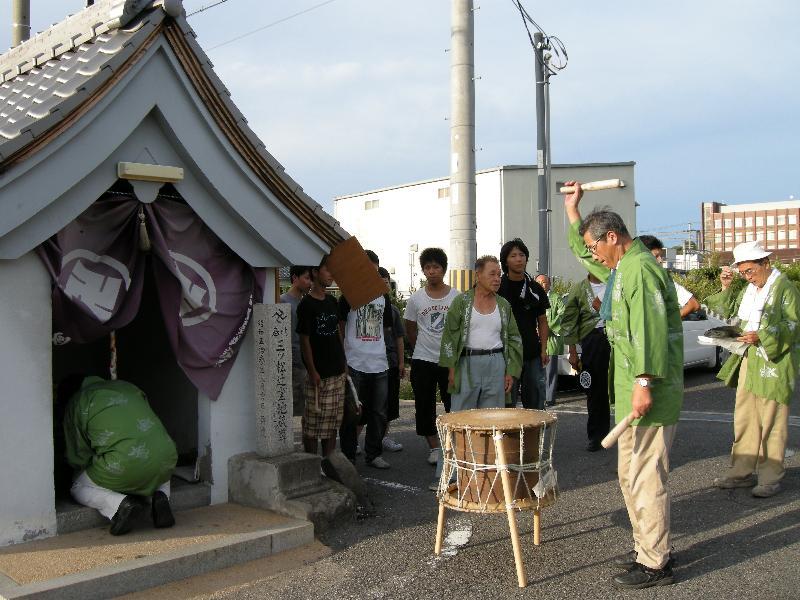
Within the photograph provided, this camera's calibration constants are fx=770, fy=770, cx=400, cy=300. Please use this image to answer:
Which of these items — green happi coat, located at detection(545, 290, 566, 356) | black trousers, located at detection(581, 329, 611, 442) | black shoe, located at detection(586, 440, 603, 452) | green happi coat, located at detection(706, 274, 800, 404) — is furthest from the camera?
green happi coat, located at detection(545, 290, 566, 356)

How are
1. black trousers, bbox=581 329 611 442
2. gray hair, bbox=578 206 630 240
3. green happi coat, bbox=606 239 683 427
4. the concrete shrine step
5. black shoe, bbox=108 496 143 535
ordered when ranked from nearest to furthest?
the concrete shrine step, green happi coat, bbox=606 239 683 427, gray hair, bbox=578 206 630 240, black shoe, bbox=108 496 143 535, black trousers, bbox=581 329 611 442

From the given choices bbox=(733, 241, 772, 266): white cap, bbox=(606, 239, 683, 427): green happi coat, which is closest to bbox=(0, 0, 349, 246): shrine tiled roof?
bbox=(606, 239, 683, 427): green happi coat

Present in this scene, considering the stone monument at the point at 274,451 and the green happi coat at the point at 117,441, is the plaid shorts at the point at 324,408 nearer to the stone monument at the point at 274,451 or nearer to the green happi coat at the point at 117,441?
the stone monument at the point at 274,451

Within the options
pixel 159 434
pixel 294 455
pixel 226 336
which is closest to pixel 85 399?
pixel 159 434

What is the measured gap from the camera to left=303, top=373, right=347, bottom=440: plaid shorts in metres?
6.34

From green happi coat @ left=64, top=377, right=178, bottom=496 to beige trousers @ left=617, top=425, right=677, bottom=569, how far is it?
302 cm

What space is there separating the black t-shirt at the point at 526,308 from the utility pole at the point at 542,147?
523 centimetres

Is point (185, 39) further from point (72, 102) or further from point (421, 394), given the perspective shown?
point (421, 394)

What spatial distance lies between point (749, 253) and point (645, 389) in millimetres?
2635

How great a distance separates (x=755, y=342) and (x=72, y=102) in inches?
212

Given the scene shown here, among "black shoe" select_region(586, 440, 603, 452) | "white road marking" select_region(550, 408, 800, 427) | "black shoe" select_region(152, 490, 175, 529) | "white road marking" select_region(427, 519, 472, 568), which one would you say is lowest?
"white road marking" select_region(550, 408, 800, 427)

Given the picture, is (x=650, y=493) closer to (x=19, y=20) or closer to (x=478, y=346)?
(x=478, y=346)

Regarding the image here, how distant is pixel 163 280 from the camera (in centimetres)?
559

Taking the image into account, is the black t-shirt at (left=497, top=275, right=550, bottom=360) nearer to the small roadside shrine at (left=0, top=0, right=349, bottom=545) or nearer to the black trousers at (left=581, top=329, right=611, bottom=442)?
the black trousers at (left=581, top=329, right=611, bottom=442)
